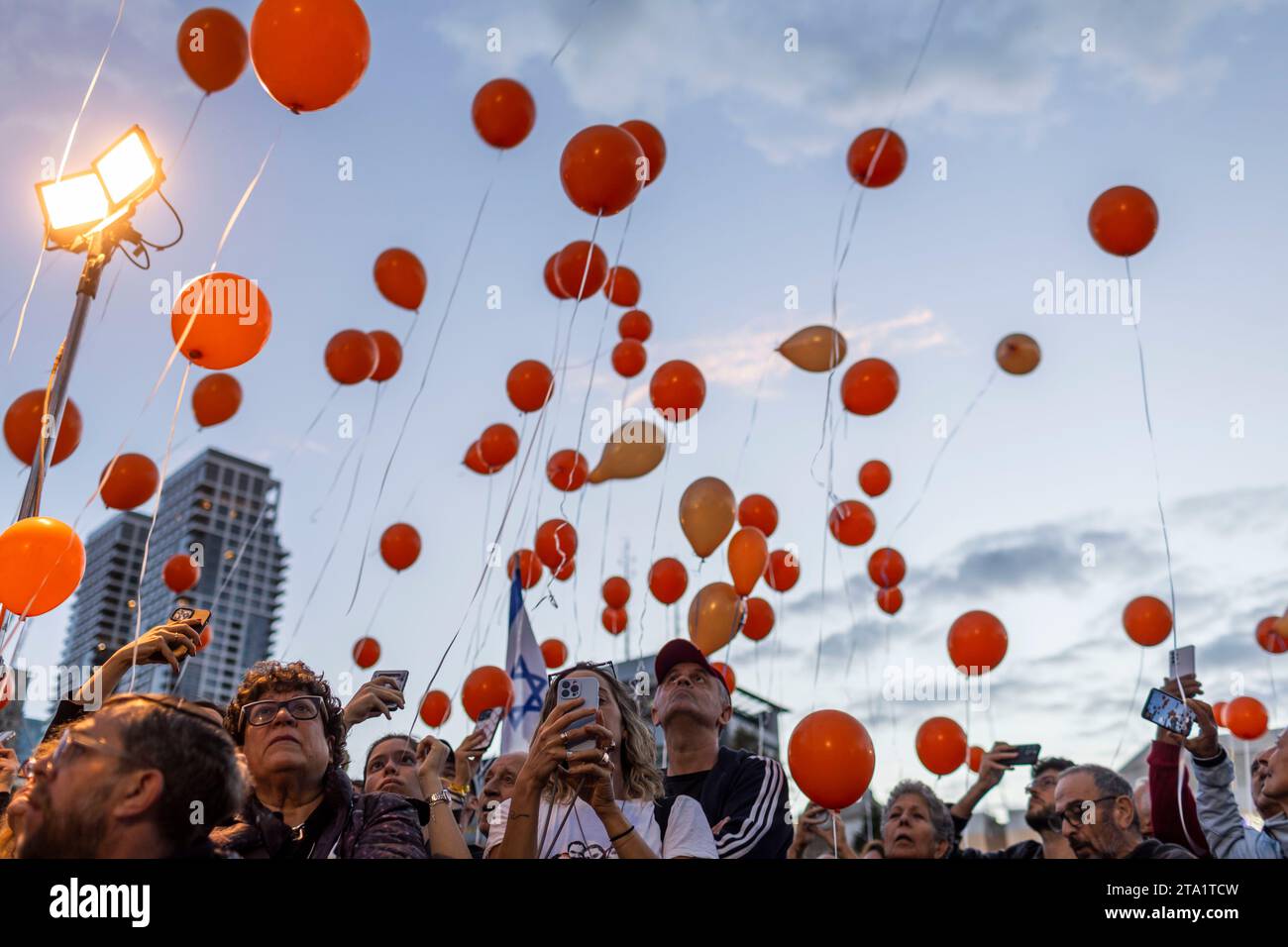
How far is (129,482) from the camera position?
6.10m

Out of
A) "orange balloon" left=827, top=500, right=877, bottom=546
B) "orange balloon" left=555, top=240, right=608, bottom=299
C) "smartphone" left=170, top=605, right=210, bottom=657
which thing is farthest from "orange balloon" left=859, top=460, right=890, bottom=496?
"smartphone" left=170, top=605, right=210, bottom=657

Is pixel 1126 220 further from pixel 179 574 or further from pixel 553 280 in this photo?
pixel 179 574

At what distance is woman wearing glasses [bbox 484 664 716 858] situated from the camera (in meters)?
2.33

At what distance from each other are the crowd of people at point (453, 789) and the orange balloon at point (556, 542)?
3.51 metres

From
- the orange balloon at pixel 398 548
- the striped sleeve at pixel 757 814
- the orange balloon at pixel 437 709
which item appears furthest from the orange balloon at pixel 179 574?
the striped sleeve at pixel 757 814

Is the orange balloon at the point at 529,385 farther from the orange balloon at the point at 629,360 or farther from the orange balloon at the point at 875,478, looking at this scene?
the orange balloon at the point at 875,478

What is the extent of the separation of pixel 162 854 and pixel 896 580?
25.2 feet

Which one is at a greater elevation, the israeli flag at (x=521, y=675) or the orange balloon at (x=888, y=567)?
the orange balloon at (x=888, y=567)

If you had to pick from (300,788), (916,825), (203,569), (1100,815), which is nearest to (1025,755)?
(916,825)

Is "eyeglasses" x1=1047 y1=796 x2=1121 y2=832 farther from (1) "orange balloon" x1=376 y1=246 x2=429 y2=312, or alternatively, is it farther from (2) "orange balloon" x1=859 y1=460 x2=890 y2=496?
(2) "orange balloon" x1=859 y1=460 x2=890 y2=496

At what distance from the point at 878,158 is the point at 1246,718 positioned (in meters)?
6.36

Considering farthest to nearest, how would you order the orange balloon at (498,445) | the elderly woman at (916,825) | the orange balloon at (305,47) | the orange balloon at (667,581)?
1. the orange balloon at (667,581)
2. the orange balloon at (498,445)
3. the elderly woman at (916,825)
4. the orange balloon at (305,47)

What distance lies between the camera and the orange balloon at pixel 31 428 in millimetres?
5359

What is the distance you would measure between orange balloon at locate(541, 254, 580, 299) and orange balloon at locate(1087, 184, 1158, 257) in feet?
10.7
